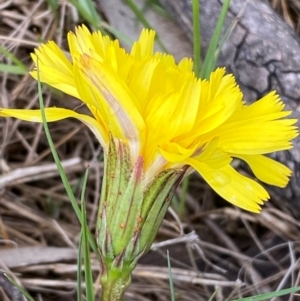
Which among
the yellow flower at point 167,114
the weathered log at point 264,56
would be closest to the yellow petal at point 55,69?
the yellow flower at point 167,114

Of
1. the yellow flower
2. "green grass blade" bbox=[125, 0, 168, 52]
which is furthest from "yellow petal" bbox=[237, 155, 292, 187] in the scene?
"green grass blade" bbox=[125, 0, 168, 52]

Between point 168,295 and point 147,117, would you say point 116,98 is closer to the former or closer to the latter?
point 147,117

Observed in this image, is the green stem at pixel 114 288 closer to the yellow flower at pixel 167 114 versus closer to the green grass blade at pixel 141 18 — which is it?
the yellow flower at pixel 167 114

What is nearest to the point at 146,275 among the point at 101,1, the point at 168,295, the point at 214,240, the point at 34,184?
the point at 168,295

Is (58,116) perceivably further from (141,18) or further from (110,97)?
(141,18)

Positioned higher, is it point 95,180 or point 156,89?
point 156,89

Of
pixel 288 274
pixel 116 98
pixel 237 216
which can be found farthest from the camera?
pixel 237 216
